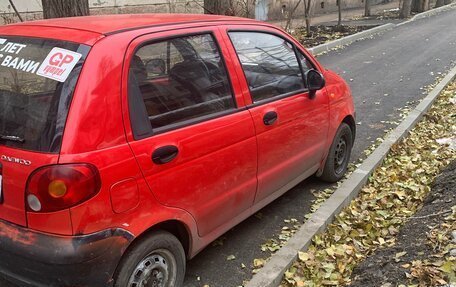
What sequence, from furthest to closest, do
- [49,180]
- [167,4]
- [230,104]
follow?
[167,4], [230,104], [49,180]

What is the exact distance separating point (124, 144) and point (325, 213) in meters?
2.15

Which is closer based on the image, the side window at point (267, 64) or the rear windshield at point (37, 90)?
the rear windshield at point (37, 90)

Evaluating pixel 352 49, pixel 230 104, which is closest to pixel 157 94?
pixel 230 104

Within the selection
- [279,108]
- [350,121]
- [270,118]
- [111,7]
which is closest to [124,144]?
[270,118]

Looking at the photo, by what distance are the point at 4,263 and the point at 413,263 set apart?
2.40 metres

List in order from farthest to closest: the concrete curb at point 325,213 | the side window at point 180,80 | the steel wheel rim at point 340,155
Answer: the steel wheel rim at point 340,155 < the concrete curb at point 325,213 < the side window at point 180,80

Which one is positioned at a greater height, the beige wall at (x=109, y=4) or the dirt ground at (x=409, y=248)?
the beige wall at (x=109, y=4)

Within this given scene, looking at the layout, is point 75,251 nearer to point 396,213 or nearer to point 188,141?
point 188,141

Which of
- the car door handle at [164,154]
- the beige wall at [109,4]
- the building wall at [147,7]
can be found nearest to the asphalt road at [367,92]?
the car door handle at [164,154]

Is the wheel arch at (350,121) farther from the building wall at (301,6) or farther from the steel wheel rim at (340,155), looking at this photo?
the building wall at (301,6)

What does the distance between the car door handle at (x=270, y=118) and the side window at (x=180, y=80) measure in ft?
1.09

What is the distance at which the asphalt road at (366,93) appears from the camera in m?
3.48

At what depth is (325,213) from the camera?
13.1ft

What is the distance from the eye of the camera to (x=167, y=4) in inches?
666
